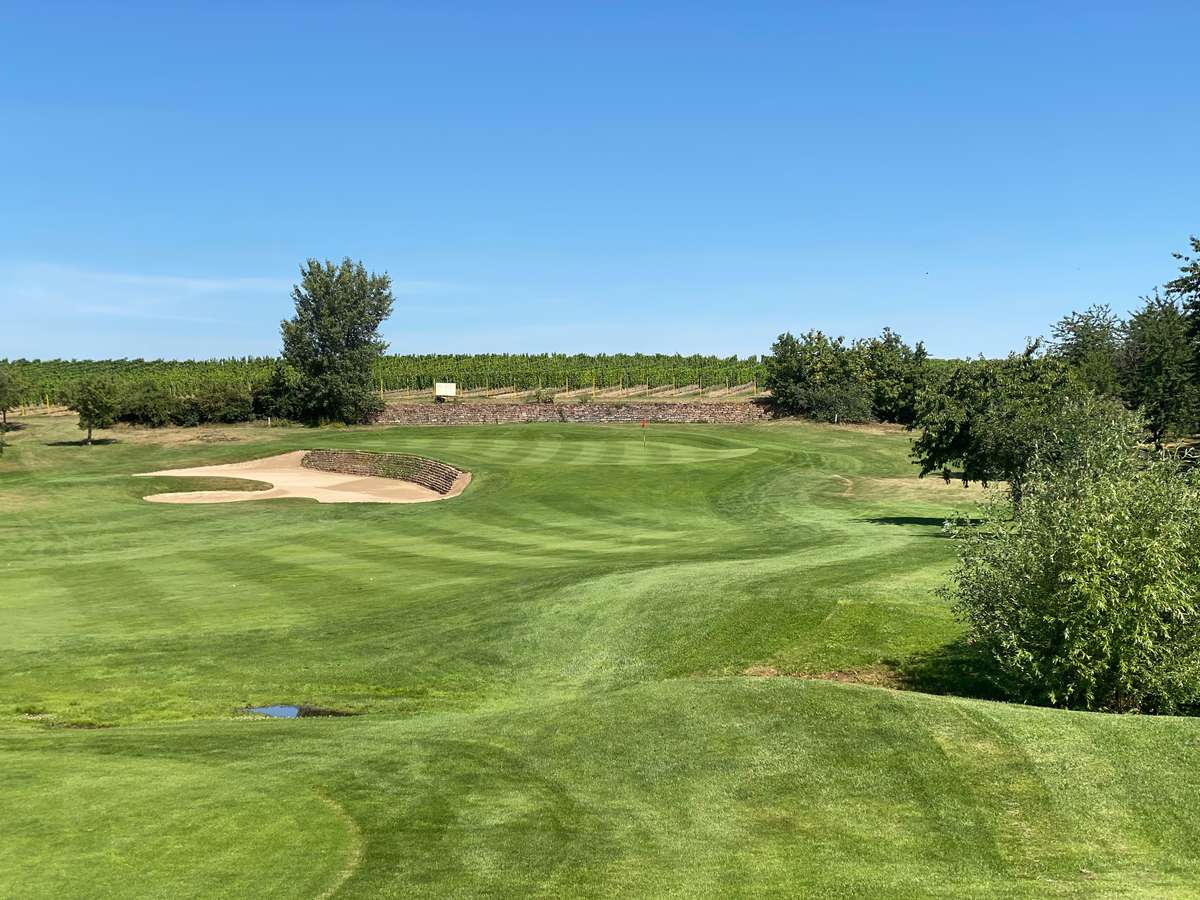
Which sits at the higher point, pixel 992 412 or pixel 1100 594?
pixel 992 412

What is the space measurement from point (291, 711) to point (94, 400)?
242ft

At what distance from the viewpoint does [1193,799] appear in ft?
43.0

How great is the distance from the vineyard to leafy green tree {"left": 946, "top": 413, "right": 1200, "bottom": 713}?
109973 mm

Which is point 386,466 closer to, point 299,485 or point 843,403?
point 299,485

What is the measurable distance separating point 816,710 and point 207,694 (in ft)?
47.9

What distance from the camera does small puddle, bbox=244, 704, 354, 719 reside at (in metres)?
22.6

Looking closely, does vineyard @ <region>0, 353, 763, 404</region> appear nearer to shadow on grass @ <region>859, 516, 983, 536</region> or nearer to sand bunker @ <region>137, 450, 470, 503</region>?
sand bunker @ <region>137, 450, 470, 503</region>

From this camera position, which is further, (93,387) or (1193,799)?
(93,387)

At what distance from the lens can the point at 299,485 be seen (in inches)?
2876

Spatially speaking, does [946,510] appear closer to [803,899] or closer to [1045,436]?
[1045,436]

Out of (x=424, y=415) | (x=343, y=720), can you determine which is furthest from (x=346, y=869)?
(x=424, y=415)

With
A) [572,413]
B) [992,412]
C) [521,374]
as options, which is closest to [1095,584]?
[992,412]

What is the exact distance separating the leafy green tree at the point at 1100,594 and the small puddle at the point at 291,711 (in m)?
14.1

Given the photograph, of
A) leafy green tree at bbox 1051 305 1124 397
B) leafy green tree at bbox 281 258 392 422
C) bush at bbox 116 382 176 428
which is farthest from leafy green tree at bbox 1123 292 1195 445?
bush at bbox 116 382 176 428
